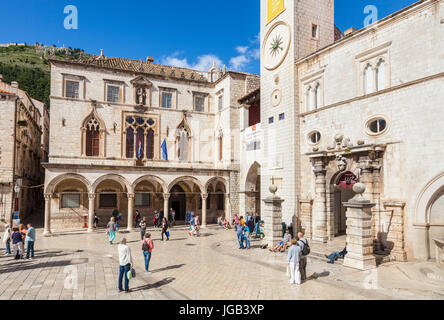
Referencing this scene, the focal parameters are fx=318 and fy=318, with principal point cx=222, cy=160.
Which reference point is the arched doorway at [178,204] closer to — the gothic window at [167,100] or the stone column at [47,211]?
the gothic window at [167,100]

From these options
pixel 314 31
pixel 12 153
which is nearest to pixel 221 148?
pixel 314 31

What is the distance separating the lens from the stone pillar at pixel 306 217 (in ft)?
61.7

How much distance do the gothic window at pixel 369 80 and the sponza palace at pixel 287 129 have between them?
0.17ft

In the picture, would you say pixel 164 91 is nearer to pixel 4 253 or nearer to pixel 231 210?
pixel 231 210

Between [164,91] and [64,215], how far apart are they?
46.0 feet

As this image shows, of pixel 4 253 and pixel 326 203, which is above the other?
pixel 326 203

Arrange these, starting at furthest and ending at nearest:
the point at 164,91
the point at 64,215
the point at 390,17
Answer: the point at 164,91
the point at 64,215
the point at 390,17

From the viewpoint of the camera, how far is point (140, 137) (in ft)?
95.8

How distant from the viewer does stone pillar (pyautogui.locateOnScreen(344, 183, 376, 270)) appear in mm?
12180

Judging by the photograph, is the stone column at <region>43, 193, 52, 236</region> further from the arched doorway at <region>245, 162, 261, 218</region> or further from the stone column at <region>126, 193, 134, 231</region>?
the arched doorway at <region>245, 162, 261, 218</region>

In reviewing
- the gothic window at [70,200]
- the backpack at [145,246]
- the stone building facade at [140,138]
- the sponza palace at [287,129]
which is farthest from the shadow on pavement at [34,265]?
the gothic window at [70,200]

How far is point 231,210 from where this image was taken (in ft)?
92.4
